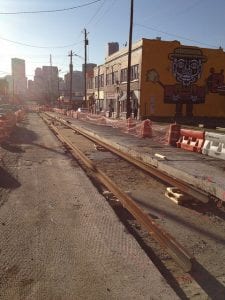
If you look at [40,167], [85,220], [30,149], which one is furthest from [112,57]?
[85,220]

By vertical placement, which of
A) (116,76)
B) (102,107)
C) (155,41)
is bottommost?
(102,107)

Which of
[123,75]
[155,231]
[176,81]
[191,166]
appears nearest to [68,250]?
[155,231]

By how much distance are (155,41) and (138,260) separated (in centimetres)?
4169

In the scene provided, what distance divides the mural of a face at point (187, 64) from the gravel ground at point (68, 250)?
37.9 metres

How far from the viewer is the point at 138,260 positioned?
5.20 meters

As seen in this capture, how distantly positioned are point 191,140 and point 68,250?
1248 cm

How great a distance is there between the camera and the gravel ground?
14.6 feet

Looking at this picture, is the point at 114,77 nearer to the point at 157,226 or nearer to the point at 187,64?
the point at 187,64

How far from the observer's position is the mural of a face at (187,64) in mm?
45344

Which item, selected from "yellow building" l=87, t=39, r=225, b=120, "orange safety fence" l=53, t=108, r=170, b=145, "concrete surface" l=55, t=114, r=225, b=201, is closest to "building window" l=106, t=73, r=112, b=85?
"yellow building" l=87, t=39, r=225, b=120

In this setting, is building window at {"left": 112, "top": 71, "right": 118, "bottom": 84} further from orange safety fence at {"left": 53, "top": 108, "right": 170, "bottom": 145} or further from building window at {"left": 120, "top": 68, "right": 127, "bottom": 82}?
orange safety fence at {"left": 53, "top": 108, "right": 170, "bottom": 145}

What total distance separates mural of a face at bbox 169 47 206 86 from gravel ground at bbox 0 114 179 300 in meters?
37.9

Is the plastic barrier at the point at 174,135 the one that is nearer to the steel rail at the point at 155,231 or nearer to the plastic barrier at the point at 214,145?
the plastic barrier at the point at 214,145

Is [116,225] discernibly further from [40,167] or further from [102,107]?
[102,107]
